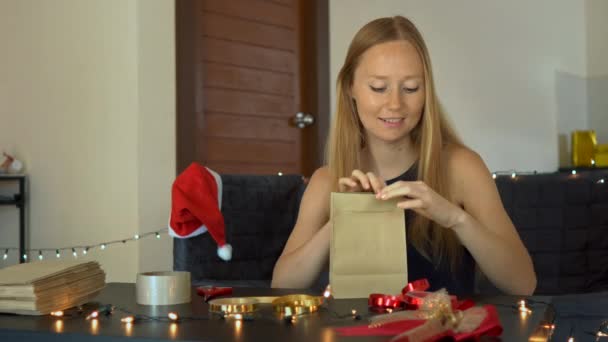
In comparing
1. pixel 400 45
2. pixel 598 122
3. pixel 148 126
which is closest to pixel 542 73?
pixel 598 122

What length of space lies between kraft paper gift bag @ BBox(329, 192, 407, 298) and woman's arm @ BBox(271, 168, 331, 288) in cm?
37

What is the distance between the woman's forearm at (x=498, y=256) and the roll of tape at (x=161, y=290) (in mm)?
485

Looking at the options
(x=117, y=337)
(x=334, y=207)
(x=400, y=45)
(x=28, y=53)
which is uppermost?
(x=28, y=53)

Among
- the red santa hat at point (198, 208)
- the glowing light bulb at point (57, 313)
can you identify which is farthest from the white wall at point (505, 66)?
the glowing light bulb at point (57, 313)

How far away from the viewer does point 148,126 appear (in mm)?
3404

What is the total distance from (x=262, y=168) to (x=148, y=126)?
31.6 inches

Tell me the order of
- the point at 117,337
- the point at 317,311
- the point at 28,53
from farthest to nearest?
the point at 28,53 → the point at 317,311 → the point at 117,337

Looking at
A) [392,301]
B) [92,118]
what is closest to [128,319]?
[392,301]

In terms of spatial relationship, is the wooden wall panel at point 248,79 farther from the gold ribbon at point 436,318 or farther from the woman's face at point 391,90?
the gold ribbon at point 436,318

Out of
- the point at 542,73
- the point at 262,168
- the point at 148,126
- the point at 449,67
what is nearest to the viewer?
the point at 148,126

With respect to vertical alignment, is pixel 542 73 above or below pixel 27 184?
above

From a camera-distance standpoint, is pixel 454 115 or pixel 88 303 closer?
pixel 88 303

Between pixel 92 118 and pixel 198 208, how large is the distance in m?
1.56

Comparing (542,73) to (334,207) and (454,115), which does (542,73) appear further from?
(334,207)
